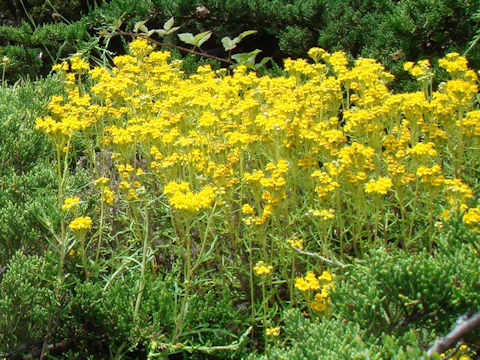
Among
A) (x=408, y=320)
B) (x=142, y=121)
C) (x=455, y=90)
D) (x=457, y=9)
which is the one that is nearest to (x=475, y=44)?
(x=457, y=9)

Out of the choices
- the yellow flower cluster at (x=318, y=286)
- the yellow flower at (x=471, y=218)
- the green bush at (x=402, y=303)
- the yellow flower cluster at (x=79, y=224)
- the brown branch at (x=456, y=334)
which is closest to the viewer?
the brown branch at (x=456, y=334)

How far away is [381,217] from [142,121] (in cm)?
95

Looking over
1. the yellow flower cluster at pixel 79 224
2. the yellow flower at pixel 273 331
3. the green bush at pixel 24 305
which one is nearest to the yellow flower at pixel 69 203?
the yellow flower cluster at pixel 79 224

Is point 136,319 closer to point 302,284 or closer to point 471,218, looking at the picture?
point 302,284

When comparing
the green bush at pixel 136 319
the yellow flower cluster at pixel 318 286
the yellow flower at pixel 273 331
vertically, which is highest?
the yellow flower cluster at pixel 318 286

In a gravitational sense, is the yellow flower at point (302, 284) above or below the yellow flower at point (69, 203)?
below

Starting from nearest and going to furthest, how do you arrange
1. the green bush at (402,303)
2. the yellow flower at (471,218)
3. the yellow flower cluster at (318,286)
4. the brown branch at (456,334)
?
1. the brown branch at (456,334)
2. the green bush at (402,303)
3. the yellow flower at (471,218)
4. the yellow flower cluster at (318,286)

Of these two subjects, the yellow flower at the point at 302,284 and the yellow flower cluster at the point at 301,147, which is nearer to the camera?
the yellow flower at the point at 302,284

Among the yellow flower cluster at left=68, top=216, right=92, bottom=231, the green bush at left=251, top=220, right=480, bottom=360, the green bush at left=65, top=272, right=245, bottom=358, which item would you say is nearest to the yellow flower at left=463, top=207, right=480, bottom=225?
the green bush at left=251, top=220, right=480, bottom=360

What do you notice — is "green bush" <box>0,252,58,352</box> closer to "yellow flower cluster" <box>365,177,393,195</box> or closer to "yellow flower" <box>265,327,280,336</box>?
"yellow flower" <box>265,327,280,336</box>

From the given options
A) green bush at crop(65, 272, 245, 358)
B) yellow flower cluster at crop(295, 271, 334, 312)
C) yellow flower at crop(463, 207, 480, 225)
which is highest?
yellow flower at crop(463, 207, 480, 225)

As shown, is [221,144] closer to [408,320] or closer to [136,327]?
[136,327]

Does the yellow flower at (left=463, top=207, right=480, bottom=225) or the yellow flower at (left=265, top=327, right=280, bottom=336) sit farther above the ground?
the yellow flower at (left=463, top=207, right=480, bottom=225)

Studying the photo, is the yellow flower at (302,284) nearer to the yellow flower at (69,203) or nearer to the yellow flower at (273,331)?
the yellow flower at (273,331)
